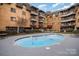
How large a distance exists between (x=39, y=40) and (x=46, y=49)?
0.70 ft

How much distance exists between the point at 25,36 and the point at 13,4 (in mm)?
645

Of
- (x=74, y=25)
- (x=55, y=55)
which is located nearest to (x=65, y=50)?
(x=55, y=55)

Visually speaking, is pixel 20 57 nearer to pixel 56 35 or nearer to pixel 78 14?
pixel 56 35

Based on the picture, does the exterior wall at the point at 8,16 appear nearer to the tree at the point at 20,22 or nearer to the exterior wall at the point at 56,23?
the tree at the point at 20,22

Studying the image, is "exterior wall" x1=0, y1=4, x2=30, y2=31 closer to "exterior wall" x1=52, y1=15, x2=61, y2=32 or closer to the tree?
the tree

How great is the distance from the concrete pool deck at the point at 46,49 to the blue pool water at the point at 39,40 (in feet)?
0.22

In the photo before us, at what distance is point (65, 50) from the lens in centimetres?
263

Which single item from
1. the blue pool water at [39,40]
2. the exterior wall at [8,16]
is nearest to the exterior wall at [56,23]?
the blue pool water at [39,40]

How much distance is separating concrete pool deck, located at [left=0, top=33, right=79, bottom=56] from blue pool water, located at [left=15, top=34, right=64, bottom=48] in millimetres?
66

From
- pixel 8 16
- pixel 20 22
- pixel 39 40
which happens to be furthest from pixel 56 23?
pixel 8 16

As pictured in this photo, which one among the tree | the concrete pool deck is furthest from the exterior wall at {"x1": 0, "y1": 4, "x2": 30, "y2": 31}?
the concrete pool deck

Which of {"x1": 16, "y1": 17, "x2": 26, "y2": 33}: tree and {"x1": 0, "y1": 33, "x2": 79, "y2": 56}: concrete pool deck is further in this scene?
{"x1": 16, "y1": 17, "x2": 26, "y2": 33}: tree

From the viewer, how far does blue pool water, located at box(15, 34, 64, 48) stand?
2680 millimetres

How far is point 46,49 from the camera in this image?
2.65 meters
